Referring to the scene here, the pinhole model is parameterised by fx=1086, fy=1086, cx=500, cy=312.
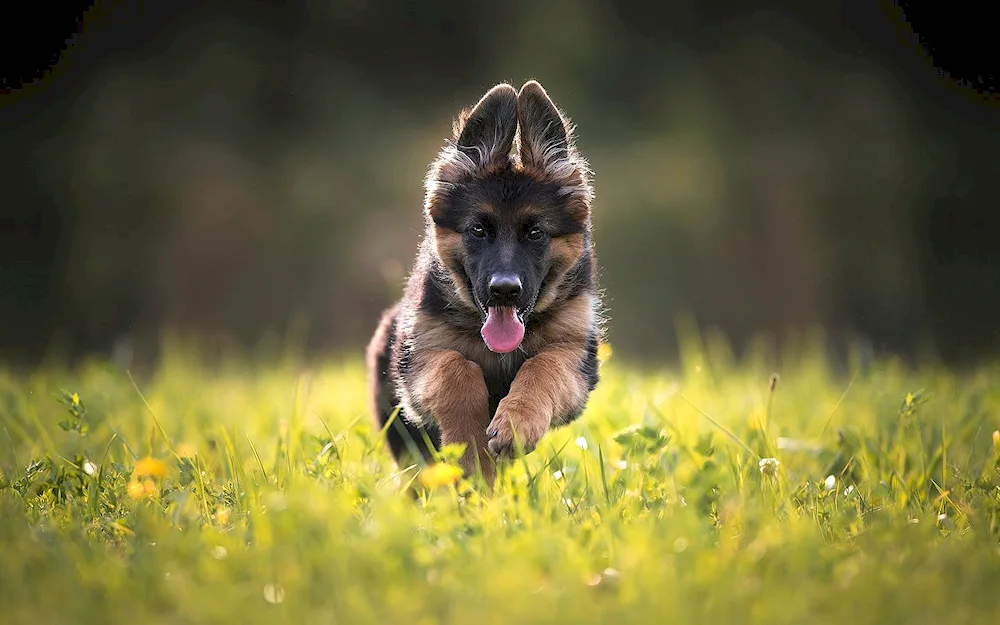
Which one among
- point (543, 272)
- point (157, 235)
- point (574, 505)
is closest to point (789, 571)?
point (574, 505)

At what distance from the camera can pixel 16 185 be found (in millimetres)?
11500

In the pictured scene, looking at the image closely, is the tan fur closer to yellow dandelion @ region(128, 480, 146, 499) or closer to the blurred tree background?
yellow dandelion @ region(128, 480, 146, 499)

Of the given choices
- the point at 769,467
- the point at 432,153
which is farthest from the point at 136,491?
the point at 432,153

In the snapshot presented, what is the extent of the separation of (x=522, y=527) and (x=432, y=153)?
890 cm

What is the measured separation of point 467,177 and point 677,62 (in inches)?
346

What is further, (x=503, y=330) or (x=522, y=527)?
(x=503, y=330)

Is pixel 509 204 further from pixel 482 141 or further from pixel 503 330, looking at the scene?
pixel 503 330

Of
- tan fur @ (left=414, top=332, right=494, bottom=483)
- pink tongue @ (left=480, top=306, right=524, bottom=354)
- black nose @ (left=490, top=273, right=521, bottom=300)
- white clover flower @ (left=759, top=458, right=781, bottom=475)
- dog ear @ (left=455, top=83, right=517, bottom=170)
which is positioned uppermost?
dog ear @ (left=455, top=83, right=517, bottom=170)

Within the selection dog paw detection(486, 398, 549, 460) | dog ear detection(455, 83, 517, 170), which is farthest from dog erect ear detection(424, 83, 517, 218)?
dog paw detection(486, 398, 549, 460)

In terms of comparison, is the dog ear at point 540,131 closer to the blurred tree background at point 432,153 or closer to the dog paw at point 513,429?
the dog paw at point 513,429

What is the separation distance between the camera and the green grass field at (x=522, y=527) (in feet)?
8.63

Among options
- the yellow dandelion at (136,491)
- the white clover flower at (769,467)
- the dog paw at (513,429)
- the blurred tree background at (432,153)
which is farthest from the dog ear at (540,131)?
the blurred tree background at (432,153)

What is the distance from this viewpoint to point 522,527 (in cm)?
339

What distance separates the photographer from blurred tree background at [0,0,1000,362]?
1203 cm
